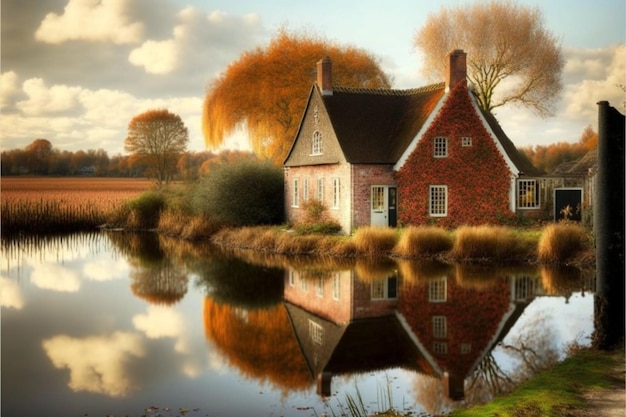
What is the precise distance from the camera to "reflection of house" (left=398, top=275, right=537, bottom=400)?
1043 cm

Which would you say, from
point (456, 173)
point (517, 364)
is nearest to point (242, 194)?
point (456, 173)

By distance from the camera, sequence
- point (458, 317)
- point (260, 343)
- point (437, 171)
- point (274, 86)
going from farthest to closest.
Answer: point (274, 86) < point (437, 171) < point (458, 317) < point (260, 343)

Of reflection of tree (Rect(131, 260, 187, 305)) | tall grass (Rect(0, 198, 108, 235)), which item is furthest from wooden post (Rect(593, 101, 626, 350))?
tall grass (Rect(0, 198, 108, 235))

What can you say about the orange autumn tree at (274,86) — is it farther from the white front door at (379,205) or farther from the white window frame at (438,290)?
the white window frame at (438,290)

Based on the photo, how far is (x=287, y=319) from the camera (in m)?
14.3

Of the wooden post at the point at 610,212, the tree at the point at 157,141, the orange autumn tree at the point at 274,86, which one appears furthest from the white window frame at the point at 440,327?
the tree at the point at 157,141

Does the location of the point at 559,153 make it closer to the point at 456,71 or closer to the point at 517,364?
the point at 456,71

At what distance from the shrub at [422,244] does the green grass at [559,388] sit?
40.3 ft

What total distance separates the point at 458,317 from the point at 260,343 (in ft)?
13.7

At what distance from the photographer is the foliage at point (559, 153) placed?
52.4 metres

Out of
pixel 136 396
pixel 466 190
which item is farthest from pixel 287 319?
pixel 466 190

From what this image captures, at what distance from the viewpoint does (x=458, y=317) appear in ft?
44.6

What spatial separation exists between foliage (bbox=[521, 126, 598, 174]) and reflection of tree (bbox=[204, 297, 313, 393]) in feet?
134

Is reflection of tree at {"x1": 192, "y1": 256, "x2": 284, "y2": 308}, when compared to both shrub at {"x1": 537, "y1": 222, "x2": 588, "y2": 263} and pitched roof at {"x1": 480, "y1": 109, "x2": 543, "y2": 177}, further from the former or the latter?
pitched roof at {"x1": 480, "y1": 109, "x2": 543, "y2": 177}
